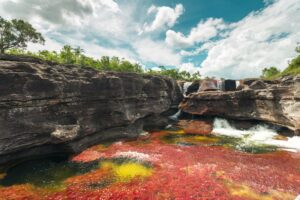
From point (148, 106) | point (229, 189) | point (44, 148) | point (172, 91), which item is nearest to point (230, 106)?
point (172, 91)

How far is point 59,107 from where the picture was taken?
2438 cm

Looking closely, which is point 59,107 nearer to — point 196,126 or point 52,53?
point 196,126

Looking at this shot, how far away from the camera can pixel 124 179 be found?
61.4 ft

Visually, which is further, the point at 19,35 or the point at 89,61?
the point at 89,61

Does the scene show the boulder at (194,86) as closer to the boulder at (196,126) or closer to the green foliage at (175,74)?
the boulder at (196,126)

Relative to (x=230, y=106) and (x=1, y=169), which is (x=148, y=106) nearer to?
(x=230, y=106)

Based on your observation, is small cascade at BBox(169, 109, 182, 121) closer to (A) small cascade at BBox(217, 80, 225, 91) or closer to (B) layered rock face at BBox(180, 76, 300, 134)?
(B) layered rock face at BBox(180, 76, 300, 134)

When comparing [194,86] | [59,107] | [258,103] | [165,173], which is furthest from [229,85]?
[59,107]

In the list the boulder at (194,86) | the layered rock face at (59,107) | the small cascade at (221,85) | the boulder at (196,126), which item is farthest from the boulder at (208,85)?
the layered rock face at (59,107)

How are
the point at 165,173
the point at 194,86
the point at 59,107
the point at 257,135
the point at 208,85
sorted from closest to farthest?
the point at 165,173 → the point at 59,107 → the point at 257,135 → the point at 208,85 → the point at 194,86

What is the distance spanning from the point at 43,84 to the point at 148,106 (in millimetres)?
22363

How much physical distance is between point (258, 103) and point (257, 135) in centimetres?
678

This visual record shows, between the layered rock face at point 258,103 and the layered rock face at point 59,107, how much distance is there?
18.2 metres

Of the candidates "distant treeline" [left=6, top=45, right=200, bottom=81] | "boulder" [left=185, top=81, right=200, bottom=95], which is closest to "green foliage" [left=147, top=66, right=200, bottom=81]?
"distant treeline" [left=6, top=45, right=200, bottom=81]
